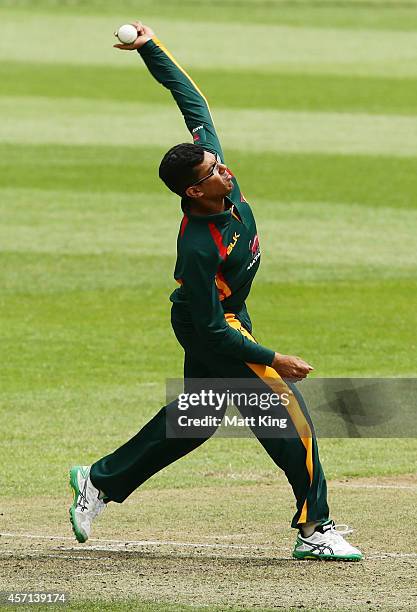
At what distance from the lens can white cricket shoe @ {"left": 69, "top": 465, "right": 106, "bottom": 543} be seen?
7.25 metres

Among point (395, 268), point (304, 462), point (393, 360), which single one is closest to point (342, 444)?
Answer: point (393, 360)

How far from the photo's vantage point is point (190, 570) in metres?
6.87

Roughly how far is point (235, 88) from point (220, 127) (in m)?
5.46

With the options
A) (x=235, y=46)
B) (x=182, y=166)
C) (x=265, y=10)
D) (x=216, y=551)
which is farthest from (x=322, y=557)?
(x=265, y=10)

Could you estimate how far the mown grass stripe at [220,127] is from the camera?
25922 millimetres

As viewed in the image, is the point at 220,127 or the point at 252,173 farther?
the point at 220,127

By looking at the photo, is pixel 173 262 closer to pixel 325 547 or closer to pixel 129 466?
pixel 129 466

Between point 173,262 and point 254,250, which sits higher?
point 173,262

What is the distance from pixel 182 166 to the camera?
6.83 m

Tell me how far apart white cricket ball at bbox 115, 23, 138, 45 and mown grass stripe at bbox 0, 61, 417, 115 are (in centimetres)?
2242

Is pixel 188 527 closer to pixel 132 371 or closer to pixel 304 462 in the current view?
pixel 304 462

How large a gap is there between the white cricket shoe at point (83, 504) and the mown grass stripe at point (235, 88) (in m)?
23.2

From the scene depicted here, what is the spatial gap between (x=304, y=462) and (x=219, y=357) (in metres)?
0.64

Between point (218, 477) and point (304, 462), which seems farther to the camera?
point (218, 477)
